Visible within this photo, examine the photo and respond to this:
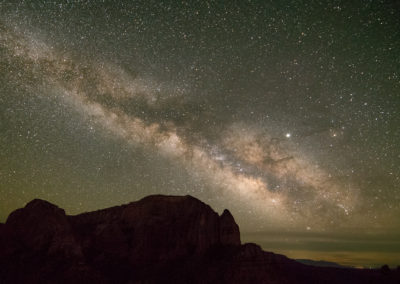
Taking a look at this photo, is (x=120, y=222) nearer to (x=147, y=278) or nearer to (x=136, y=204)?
(x=136, y=204)

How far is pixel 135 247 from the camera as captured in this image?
79.6 metres

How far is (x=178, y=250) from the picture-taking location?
79.5 meters

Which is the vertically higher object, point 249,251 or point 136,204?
point 136,204

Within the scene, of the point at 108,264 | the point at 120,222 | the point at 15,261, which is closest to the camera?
the point at 15,261

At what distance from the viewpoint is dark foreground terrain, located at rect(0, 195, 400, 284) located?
222 feet

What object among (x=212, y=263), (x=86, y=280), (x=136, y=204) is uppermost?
(x=136, y=204)

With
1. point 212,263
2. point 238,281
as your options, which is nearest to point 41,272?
point 212,263

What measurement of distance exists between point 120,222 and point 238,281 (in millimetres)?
40328

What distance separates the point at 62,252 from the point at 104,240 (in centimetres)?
1097

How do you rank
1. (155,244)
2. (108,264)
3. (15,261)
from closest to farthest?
(15,261)
(108,264)
(155,244)

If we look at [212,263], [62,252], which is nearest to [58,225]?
[62,252]

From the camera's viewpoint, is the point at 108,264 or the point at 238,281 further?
the point at 108,264

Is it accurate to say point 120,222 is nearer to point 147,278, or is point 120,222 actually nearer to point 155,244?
point 155,244

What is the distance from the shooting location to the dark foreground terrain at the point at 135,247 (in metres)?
67.8
